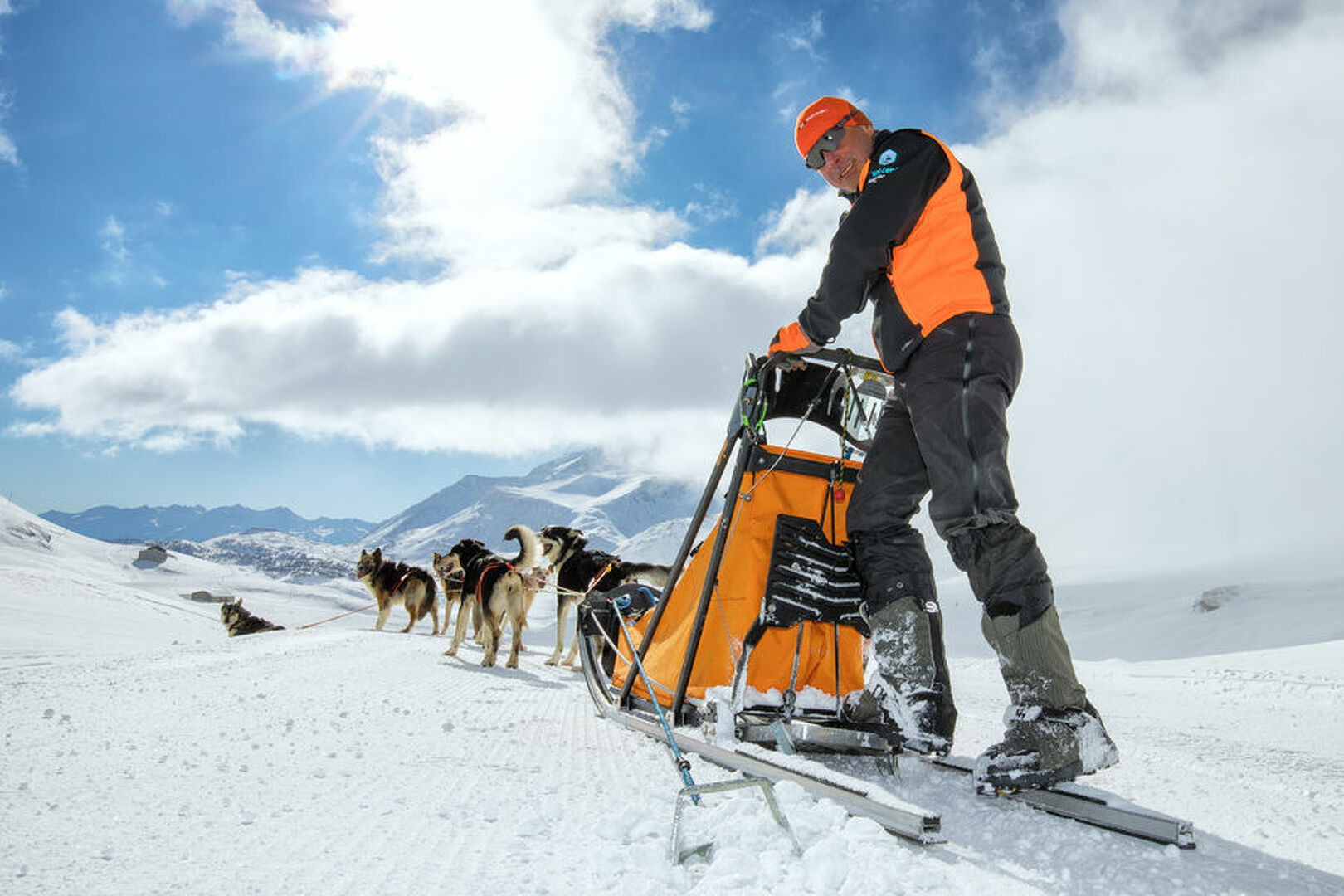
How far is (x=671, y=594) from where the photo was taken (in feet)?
8.44

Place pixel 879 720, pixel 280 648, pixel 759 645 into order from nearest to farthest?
1. pixel 879 720
2. pixel 759 645
3. pixel 280 648

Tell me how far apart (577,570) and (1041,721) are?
18.2 ft

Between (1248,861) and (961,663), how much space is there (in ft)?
17.2

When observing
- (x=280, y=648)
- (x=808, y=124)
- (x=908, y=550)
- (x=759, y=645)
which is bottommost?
(x=280, y=648)

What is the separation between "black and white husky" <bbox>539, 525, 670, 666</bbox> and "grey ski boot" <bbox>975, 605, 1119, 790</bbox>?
4.35 m

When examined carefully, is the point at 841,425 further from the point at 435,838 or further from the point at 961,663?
the point at 961,663

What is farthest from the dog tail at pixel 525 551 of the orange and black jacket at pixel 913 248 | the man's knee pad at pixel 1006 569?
the man's knee pad at pixel 1006 569

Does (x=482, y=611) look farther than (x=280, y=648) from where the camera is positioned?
Yes

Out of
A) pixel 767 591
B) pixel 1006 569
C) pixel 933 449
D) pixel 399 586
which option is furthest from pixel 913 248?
pixel 399 586

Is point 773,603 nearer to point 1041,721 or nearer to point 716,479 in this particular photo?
point 716,479

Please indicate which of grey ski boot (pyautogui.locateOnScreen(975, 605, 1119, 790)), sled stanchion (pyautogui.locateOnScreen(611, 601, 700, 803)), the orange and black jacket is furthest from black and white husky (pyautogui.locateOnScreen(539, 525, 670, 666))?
grey ski boot (pyautogui.locateOnScreen(975, 605, 1119, 790))

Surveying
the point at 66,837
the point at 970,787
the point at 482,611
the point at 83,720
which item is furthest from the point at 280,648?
the point at 970,787

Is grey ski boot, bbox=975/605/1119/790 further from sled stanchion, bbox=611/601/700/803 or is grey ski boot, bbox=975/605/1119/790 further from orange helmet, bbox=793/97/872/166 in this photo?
orange helmet, bbox=793/97/872/166

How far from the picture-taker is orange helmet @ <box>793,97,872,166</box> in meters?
2.23
